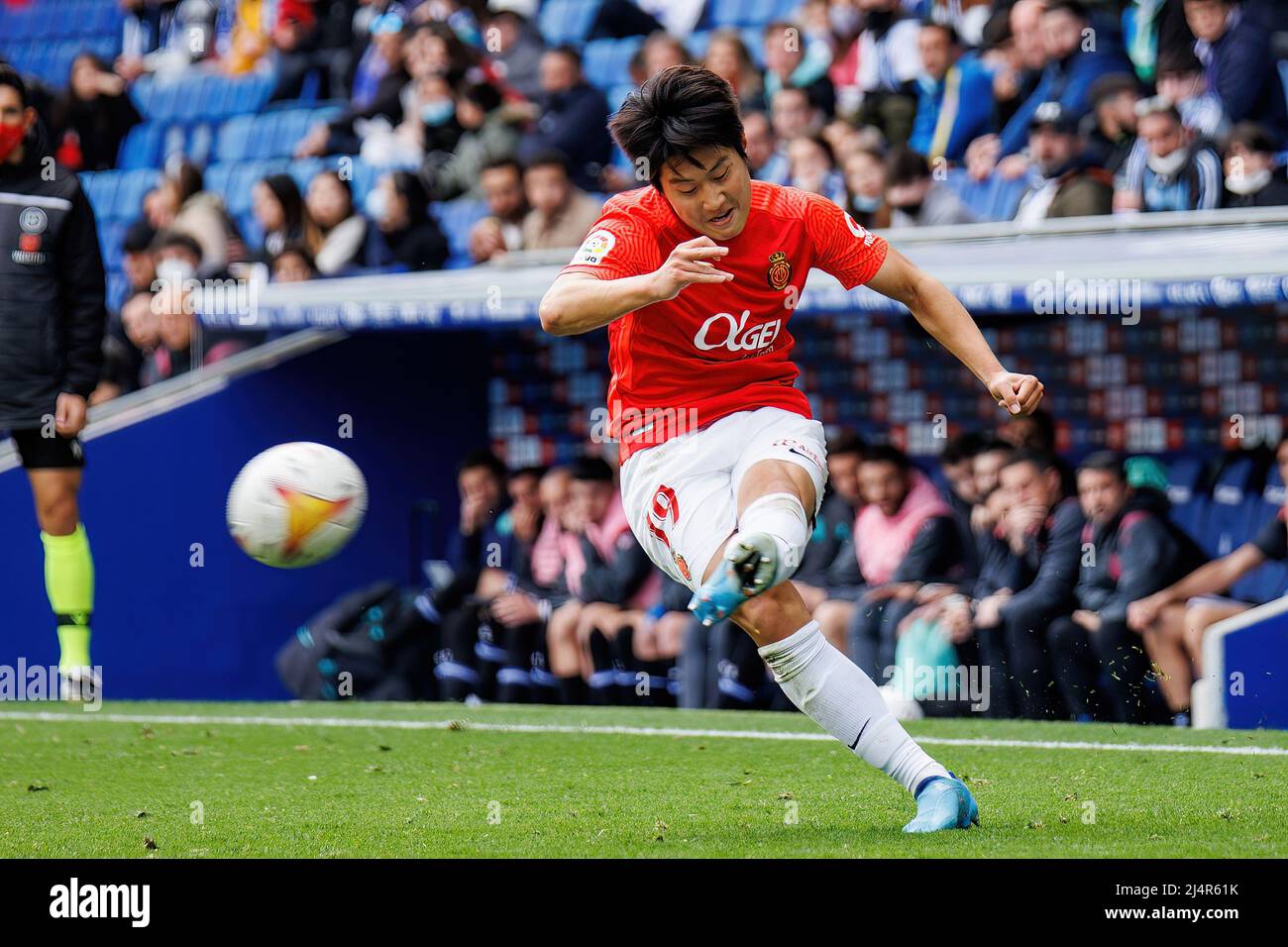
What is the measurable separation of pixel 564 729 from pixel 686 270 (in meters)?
4.16

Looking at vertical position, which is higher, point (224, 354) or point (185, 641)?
point (224, 354)

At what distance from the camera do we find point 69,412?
9.34 meters

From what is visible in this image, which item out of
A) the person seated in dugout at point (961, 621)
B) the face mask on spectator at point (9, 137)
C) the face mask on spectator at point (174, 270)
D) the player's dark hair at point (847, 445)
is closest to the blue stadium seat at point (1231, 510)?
the person seated in dugout at point (961, 621)

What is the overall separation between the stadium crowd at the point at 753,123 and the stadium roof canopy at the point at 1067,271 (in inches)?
14.6

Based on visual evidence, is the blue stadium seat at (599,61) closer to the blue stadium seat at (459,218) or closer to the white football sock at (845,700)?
the blue stadium seat at (459,218)

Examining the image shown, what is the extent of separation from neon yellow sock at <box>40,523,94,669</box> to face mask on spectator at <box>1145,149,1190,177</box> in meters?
5.28

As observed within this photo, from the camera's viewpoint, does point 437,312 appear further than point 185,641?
No

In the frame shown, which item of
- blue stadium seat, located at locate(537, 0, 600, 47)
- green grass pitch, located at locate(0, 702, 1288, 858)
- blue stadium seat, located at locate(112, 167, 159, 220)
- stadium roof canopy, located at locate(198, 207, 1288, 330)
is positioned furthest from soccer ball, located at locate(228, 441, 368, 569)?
blue stadium seat, located at locate(112, 167, 159, 220)

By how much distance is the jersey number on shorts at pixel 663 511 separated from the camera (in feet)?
18.2
